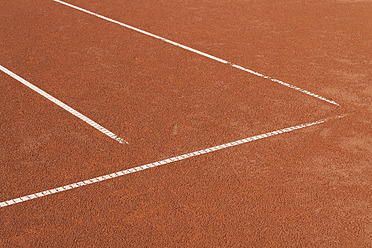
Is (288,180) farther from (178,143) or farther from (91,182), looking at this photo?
(91,182)

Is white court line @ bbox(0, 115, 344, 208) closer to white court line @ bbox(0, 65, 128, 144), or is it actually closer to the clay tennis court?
the clay tennis court

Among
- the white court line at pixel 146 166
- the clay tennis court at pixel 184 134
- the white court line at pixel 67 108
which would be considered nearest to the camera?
the clay tennis court at pixel 184 134

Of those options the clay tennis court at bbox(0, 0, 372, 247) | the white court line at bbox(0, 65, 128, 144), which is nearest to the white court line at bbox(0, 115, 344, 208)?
the clay tennis court at bbox(0, 0, 372, 247)

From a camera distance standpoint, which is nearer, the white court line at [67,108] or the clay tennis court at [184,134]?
the clay tennis court at [184,134]

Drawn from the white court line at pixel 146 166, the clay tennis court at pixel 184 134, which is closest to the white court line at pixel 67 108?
the clay tennis court at pixel 184 134

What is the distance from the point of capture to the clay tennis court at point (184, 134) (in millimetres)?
4352

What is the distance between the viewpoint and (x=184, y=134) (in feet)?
19.2

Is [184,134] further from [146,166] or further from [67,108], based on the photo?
[67,108]

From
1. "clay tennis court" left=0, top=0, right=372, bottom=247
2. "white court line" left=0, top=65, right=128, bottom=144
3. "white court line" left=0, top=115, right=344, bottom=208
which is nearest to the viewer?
"clay tennis court" left=0, top=0, right=372, bottom=247

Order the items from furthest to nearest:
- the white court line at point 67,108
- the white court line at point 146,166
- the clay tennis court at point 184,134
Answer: the white court line at point 67,108
the white court line at point 146,166
the clay tennis court at point 184,134

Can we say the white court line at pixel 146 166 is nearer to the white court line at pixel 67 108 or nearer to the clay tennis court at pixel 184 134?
the clay tennis court at pixel 184 134

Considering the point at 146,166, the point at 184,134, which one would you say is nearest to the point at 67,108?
the point at 184,134

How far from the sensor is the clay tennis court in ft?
14.3

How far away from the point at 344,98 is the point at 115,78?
10.8 feet
